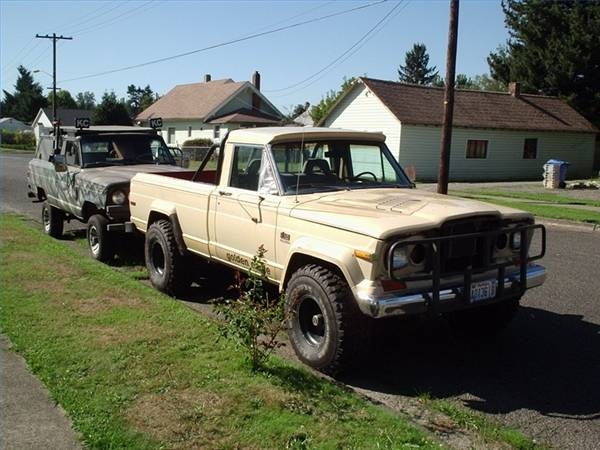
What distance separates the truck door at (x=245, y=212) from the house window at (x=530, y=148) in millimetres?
29988

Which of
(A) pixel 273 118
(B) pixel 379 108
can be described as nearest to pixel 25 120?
(A) pixel 273 118

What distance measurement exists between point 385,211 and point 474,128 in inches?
1088

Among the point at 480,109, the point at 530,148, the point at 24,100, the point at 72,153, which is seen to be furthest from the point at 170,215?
the point at 24,100

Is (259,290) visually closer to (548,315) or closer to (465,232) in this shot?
(465,232)

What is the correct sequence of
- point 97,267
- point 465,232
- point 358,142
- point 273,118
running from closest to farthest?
point 465,232 → point 358,142 → point 97,267 → point 273,118

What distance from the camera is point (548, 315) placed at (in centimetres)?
660

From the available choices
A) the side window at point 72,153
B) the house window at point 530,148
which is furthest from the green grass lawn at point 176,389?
the house window at point 530,148

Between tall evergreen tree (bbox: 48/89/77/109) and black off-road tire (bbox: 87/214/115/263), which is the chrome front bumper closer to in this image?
black off-road tire (bbox: 87/214/115/263)

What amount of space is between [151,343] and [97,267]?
337 cm

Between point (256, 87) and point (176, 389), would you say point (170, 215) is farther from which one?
point (256, 87)

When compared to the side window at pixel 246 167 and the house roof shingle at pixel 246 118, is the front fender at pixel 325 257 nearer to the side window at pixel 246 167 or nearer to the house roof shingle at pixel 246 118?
the side window at pixel 246 167

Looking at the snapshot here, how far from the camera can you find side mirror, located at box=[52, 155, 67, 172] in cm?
968

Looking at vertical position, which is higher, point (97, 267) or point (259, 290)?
point (259, 290)

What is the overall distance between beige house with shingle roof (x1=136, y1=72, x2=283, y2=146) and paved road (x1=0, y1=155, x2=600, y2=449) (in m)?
43.4
